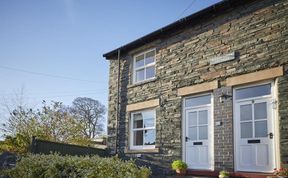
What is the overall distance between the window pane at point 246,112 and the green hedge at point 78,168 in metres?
4.42

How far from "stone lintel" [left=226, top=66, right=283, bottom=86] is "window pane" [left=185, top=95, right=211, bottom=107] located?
989 mm

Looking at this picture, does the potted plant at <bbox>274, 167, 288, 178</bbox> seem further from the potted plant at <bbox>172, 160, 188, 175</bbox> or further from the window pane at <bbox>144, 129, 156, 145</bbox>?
the window pane at <bbox>144, 129, 156, 145</bbox>


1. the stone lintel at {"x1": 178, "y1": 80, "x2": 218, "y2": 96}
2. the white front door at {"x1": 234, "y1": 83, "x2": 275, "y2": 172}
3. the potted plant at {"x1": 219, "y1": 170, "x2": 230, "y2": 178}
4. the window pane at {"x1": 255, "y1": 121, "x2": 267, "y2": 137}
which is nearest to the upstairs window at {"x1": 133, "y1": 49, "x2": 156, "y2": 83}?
the stone lintel at {"x1": 178, "y1": 80, "x2": 218, "y2": 96}

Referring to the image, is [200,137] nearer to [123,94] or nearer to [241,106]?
[241,106]

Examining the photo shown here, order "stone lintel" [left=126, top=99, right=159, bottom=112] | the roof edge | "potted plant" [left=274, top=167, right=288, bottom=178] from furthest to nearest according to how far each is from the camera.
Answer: "stone lintel" [left=126, top=99, right=159, bottom=112] → the roof edge → "potted plant" [left=274, top=167, right=288, bottom=178]

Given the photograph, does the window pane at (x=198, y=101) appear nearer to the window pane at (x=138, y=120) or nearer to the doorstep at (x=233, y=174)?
the doorstep at (x=233, y=174)

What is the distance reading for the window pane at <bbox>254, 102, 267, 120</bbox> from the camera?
8688 mm

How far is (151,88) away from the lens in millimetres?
12523

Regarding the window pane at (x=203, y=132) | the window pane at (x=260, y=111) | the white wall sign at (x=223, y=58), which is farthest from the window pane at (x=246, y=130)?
the white wall sign at (x=223, y=58)

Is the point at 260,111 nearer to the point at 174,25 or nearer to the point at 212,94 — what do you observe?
the point at 212,94

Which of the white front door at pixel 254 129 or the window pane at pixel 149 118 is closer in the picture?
the white front door at pixel 254 129

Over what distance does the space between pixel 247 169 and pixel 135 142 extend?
17.6ft

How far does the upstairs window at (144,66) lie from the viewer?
1309cm

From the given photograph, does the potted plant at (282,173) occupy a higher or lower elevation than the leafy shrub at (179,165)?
higher
